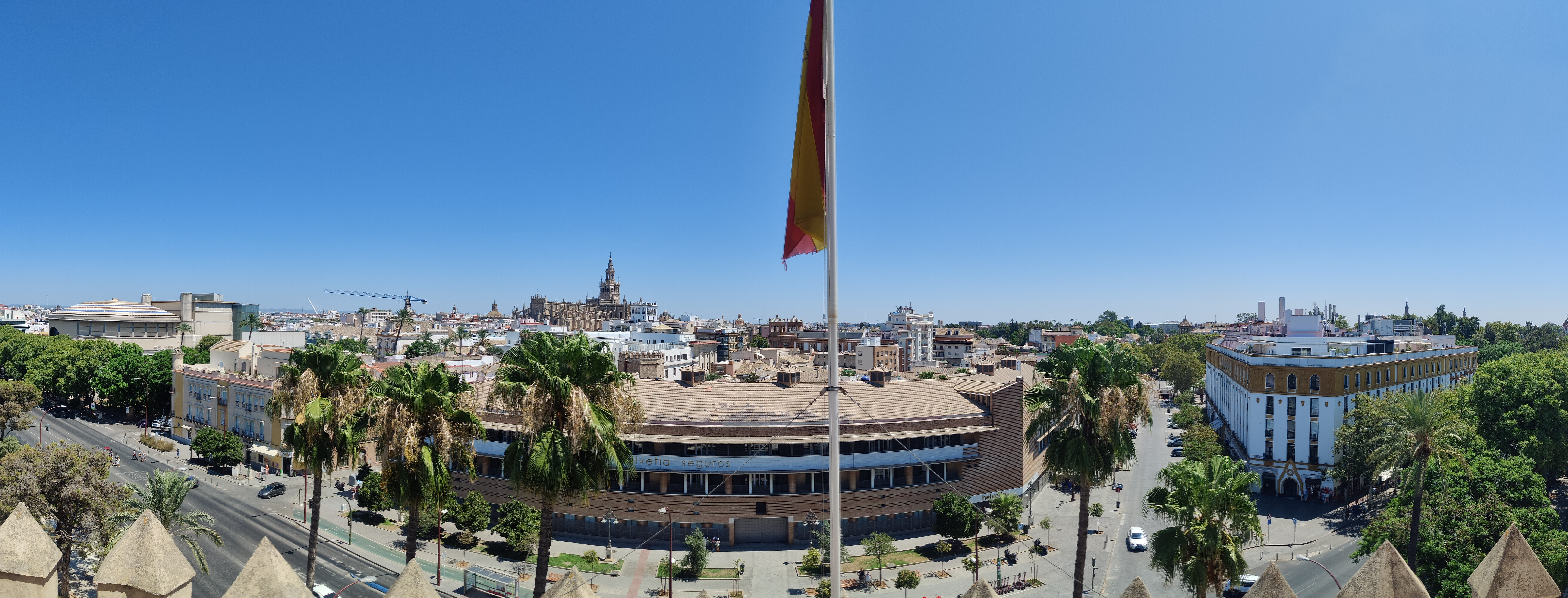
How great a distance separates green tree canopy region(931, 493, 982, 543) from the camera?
163 ft

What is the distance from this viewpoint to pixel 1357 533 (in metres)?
56.7

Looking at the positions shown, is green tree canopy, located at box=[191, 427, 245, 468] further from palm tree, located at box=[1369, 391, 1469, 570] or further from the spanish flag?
palm tree, located at box=[1369, 391, 1469, 570]

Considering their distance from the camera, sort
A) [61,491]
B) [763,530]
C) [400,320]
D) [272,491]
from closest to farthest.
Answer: [61,491] → [763,530] → [272,491] → [400,320]

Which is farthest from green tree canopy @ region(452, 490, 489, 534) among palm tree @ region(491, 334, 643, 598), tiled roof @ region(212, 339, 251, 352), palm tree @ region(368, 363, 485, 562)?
tiled roof @ region(212, 339, 251, 352)

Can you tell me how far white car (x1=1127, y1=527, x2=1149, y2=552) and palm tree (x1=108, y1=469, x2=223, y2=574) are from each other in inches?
2239

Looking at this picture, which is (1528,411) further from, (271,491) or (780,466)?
(271,491)

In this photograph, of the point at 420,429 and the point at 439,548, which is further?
the point at 439,548

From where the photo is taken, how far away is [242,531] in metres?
52.3

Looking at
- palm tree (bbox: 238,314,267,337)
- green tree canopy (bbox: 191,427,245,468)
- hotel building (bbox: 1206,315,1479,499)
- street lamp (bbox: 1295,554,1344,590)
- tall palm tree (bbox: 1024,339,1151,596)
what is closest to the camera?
tall palm tree (bbox: 1024,339,1151,596)

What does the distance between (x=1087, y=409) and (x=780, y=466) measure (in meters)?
29.4

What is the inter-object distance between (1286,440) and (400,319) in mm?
174040

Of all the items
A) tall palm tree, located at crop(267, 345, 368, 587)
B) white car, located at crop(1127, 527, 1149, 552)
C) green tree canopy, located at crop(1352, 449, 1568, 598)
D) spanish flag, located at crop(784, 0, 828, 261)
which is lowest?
white car, located at crop(1127, 527, 1149, 552)

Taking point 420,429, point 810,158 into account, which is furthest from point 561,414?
point 810,158

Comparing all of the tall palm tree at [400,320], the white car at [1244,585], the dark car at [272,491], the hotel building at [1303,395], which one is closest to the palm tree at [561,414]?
the white car at [1244,585]
